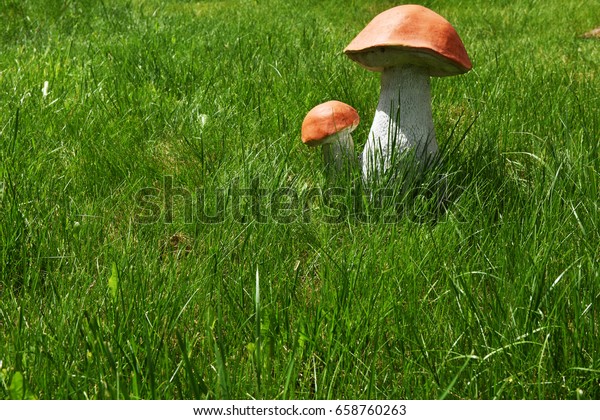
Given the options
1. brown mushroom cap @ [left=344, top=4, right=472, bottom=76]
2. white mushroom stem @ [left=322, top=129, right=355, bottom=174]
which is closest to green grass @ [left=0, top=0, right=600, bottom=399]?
white mushroom stem @ [left=322, top=129, right=355, bottom=174]

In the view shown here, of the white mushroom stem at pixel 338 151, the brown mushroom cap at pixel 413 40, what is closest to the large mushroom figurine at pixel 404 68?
the brown mushroom cap at pixel 413 40

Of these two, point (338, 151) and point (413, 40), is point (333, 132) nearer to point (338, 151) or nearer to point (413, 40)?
point (338, 151)

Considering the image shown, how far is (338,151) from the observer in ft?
8.46

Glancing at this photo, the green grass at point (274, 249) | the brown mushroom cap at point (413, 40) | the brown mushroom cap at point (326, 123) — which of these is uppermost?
the brown mushroom cap at point (413, 40)

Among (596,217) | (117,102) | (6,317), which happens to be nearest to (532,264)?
(596,217)

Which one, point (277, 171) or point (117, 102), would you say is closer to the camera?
point (277, 171)

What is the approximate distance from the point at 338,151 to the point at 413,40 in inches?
24.5

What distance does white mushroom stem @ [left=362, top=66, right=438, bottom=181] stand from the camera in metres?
2.37

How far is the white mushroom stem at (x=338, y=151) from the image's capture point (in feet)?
8.24

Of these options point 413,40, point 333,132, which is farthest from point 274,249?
point 413,40

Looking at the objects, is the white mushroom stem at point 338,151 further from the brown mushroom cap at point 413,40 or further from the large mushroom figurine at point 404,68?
the brown mushroom cap at point 413,40

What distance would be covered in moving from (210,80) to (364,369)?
242 cm
